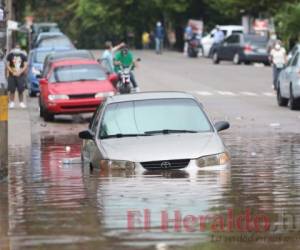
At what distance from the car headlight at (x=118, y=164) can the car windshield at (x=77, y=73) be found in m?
14.2

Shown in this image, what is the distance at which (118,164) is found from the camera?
13648 millimetres

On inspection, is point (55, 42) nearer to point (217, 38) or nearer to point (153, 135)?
point (217, 38)

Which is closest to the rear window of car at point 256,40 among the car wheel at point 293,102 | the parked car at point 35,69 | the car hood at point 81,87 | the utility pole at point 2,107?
A: the parked car at point 35,69

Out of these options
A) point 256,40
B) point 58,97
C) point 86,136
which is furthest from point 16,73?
point 256,40

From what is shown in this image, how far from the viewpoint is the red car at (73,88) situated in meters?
26.9

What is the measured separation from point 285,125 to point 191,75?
861 inches

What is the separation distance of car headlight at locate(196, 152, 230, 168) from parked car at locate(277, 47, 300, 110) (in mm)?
15006

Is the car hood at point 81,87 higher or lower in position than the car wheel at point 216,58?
higher

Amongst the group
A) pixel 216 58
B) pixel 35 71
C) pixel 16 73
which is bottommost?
pixel 216 58

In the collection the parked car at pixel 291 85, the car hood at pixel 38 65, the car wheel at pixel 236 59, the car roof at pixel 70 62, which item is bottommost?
the car wheel at pixel 236 59

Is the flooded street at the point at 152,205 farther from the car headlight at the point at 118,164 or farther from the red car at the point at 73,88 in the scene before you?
the red car at the point at 73,88

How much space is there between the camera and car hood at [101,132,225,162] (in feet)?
44.4

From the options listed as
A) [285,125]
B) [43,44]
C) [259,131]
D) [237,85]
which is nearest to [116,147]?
[259,131]

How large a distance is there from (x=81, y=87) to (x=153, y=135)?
43.1 ft
